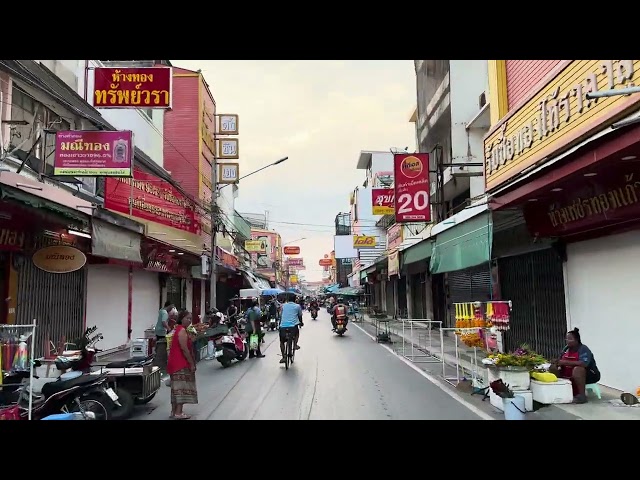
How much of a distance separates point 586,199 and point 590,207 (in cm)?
15

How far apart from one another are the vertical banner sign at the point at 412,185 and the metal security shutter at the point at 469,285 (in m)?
2.57

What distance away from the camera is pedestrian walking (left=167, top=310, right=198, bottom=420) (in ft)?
24.1

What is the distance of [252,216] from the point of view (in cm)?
8288

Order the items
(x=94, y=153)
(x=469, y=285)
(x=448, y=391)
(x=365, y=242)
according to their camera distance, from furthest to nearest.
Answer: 1. (x=365, y=242)
2. (x=469, y=285)
3. (x=94, y=153)
4. (x=448, y=391)

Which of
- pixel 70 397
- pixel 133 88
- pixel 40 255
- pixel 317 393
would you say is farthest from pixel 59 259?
pixel 317 393

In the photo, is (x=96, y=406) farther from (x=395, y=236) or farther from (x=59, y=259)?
(x=395, y=236)

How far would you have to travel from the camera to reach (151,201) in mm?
18375

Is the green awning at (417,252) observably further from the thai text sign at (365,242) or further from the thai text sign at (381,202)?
the thai text sign at (365,242)

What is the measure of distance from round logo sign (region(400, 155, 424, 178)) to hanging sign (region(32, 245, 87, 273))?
29.6 feet

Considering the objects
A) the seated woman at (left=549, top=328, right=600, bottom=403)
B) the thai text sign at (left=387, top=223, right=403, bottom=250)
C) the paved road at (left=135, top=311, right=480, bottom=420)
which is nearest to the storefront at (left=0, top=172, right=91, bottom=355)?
the paved road at (left=135, top=311, right=480, bottom=420)

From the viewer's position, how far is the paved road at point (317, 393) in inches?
295
